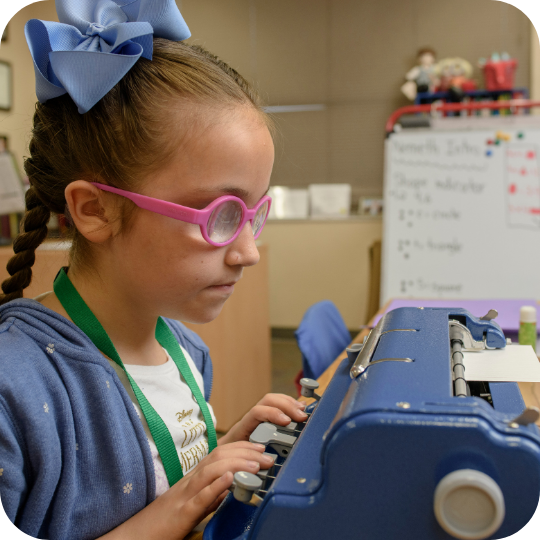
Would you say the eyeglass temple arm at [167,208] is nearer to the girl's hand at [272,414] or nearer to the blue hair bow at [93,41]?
the blue hair bow at [93,41]

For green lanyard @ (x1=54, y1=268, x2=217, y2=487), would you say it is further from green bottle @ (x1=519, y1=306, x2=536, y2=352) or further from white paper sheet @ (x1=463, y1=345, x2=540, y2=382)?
green bottle @ (x1=519, y1=306, x2=536, y2=352)

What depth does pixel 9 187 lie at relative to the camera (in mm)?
3453

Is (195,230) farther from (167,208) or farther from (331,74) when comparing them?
(331,74)

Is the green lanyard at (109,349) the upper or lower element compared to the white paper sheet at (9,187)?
lower

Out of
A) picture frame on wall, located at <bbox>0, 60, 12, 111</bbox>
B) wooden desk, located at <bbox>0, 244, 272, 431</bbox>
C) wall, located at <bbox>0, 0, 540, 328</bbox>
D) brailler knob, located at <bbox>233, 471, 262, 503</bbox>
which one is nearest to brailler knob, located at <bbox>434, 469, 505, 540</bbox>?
brailler knob, located at <bbox>233, 471, 262, 503</bbox>

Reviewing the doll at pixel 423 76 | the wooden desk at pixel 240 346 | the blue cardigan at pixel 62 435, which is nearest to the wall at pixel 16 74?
the wooden desk at pixel 240 346

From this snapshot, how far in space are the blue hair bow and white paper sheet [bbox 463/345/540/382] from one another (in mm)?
Answer: 590

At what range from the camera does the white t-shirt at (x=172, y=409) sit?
2.56 feet

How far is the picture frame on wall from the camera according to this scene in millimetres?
4014

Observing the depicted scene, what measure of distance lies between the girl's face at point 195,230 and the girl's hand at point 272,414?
18 cm

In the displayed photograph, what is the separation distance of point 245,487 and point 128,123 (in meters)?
0.50

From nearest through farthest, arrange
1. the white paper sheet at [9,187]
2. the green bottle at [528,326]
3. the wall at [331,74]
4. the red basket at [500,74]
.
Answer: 1. the green bottle at [528,326]
2. the white paper sheet at [9,187]
3. the red basket at [500,74]
4. the wall at [331,74]

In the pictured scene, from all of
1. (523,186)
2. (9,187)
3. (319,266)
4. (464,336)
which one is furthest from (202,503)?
(319,266)

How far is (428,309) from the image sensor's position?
84 centimetres
